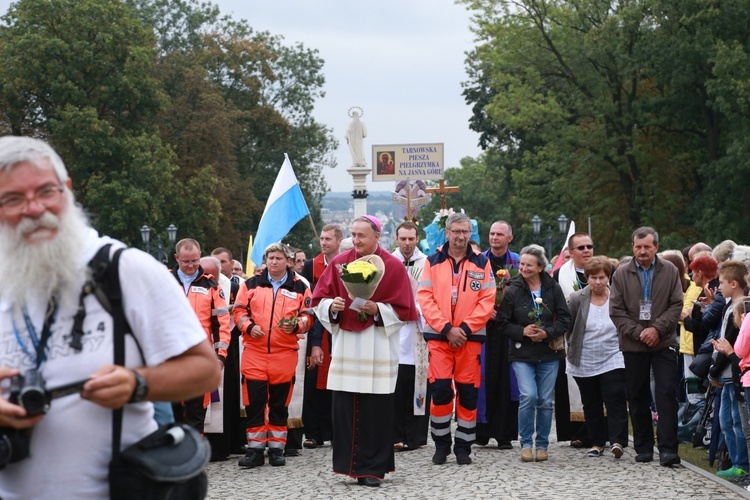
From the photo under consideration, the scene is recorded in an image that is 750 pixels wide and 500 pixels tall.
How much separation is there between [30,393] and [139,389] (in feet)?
0.88

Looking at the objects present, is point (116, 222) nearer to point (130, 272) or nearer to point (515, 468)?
point (515, 468)

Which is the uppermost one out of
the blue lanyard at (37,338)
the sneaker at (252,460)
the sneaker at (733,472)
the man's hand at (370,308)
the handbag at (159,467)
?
the blue lanyard at (37,338)

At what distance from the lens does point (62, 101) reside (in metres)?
45.7

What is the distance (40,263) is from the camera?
3420mm

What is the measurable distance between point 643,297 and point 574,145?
1404 inches

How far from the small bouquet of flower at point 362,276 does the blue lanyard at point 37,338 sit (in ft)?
22.5

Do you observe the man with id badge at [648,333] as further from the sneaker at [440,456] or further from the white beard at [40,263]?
the white beard at [40,263]

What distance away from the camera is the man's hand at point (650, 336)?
10.9 metres

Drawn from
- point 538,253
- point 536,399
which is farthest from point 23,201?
point 538,253

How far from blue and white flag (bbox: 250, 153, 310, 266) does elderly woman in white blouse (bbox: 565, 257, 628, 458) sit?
5265 millimetres

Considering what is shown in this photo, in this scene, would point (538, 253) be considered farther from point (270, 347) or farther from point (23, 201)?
point (23, 201)

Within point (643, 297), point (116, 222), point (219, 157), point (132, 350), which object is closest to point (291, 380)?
point (643, 297)

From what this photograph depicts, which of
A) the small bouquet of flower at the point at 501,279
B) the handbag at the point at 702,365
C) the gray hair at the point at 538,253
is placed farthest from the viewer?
the small bouquet of flower at the point at 501,279

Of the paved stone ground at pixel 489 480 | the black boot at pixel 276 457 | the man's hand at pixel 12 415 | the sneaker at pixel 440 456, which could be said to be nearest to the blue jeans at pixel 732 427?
the paved stone ground at pixel 489 480
